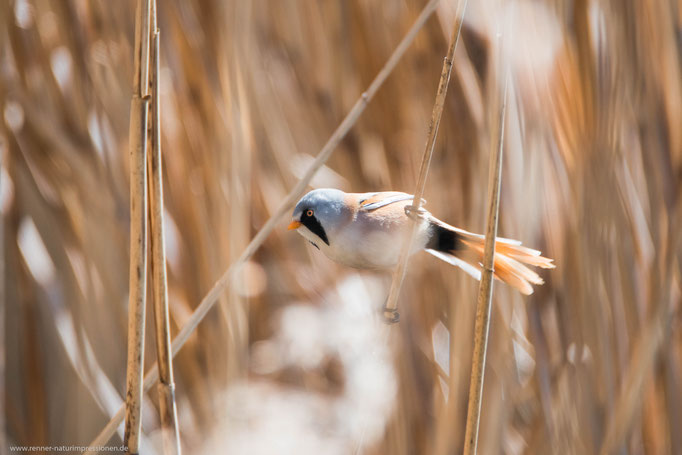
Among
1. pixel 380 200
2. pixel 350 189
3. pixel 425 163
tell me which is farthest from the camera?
pixel 350 189

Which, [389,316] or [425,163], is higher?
[425,163]

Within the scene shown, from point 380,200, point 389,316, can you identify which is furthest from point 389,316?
point 380,200

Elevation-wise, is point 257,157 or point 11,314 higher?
point 257,157

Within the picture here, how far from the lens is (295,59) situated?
109 cm

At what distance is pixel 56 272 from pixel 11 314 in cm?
12

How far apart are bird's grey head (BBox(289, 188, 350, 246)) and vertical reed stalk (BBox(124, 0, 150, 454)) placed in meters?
0.11

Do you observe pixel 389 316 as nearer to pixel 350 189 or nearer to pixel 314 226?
pixel 314 226

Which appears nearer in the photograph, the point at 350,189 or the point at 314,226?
the point at 314,226

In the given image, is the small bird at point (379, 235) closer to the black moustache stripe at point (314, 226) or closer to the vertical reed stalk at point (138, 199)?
the black moustache stripe at point (314, 226)

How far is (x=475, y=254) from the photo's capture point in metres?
0.59

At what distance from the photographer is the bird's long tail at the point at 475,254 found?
1.62 feet

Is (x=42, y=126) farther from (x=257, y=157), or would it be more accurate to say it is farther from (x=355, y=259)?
(x=355, y=259)

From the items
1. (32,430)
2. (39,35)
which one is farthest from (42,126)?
(32,430)

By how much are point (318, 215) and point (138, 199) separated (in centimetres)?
13
